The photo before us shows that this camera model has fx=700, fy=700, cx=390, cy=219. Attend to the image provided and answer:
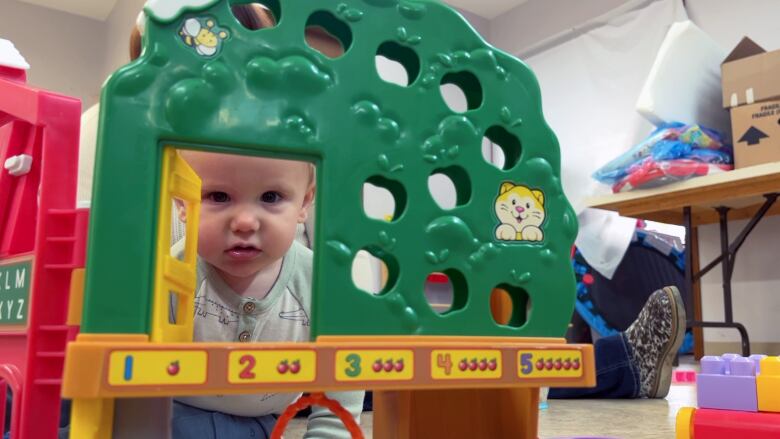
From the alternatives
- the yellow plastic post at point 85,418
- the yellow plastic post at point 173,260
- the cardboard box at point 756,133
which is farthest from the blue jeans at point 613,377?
the yellow plastic post at point 85,418

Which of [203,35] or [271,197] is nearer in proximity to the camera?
[203,35]

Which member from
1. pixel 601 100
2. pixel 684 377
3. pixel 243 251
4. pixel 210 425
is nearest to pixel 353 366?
pixel 243 251

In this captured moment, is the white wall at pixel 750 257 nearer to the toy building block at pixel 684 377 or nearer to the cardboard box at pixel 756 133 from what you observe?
the toy building block at pixel 684 377

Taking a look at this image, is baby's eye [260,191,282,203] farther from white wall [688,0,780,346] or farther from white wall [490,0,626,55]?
white wall [490,0,626,55]

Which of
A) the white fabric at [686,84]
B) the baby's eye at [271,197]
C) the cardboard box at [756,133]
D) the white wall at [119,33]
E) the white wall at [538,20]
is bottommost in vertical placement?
the baby's eye at [271,197]

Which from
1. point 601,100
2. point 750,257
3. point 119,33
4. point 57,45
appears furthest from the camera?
point 57,45

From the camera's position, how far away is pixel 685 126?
2078mm

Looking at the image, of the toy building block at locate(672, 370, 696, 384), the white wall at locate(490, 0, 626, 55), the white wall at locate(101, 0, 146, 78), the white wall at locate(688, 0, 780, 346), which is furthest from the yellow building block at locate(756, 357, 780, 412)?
the white wall at locate(490, 0, 626, 55)

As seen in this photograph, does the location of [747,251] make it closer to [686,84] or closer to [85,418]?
[686,84]

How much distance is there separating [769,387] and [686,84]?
174 cm

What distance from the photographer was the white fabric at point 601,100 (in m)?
2.68

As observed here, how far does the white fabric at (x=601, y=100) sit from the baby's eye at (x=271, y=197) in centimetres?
208

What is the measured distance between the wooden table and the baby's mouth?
1.53 metres

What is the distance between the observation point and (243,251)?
0.74 metres
